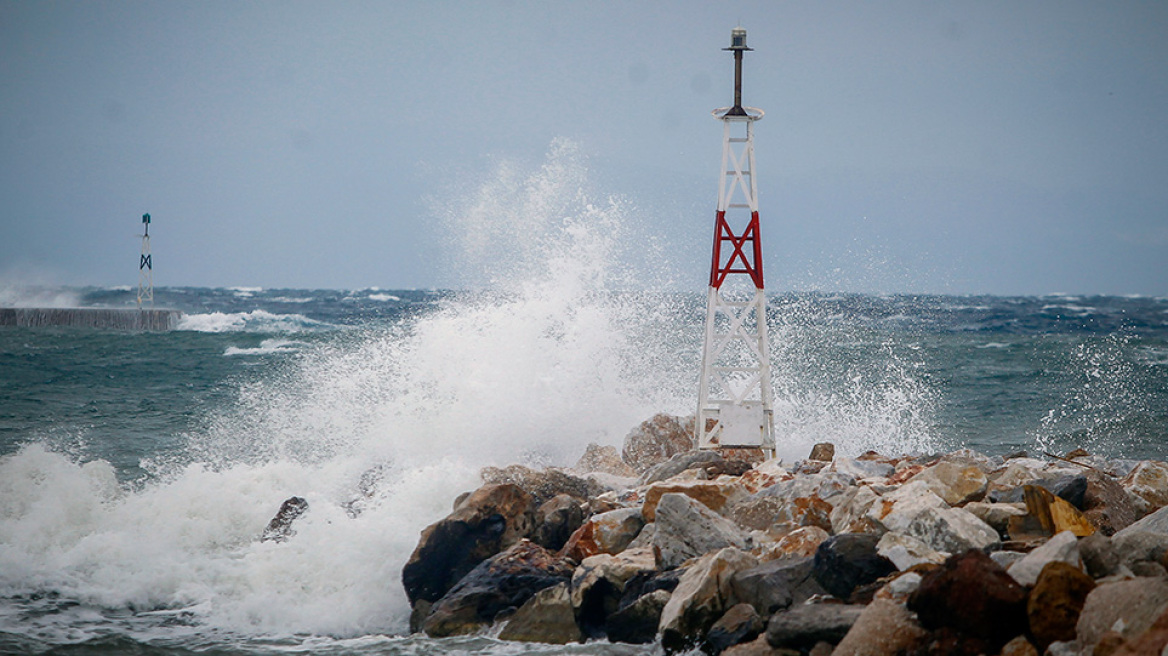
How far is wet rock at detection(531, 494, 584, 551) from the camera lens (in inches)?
340

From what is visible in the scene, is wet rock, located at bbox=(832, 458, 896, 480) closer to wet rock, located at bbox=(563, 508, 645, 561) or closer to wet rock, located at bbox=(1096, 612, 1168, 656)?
wet rock, located at bbox=(563, 508, 645, 561)

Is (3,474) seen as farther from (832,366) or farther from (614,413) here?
(832,366)

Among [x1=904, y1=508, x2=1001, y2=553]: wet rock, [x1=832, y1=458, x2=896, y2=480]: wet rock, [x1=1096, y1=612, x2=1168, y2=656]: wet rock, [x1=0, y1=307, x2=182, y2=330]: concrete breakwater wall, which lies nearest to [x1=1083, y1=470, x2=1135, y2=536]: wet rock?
[x1=904, y1=508, x2=1001, y2=553]: wet rock

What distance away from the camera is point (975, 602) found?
5.03 meters

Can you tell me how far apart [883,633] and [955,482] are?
10.0 feet

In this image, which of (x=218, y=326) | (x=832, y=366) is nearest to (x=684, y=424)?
(x=832, y=366)

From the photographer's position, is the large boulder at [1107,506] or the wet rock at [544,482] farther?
the wet rock at [544,482]

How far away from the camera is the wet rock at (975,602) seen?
5012 mm

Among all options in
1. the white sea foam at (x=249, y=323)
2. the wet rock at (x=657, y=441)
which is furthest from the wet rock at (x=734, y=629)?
the white sea foam at (x=249, y=323)

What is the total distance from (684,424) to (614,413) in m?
2.69

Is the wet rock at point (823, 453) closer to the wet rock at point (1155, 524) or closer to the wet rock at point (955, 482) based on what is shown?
the wet rock at point (955, 482)

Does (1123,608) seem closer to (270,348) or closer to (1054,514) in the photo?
(1054,514)

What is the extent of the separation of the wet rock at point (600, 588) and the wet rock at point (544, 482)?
7.00ft

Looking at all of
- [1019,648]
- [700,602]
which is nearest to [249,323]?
[700,602]
